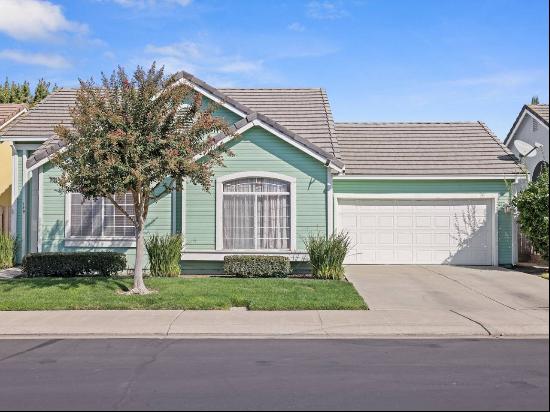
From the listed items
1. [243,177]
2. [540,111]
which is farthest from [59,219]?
[540,111]

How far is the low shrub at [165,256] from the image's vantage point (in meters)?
16.3

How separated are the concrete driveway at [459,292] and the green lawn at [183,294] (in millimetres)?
957

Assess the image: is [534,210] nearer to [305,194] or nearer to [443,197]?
[443,197]

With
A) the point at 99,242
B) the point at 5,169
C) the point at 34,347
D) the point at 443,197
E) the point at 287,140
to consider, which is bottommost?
the point at 34,347

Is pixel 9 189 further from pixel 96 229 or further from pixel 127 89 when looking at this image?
pixel 127 89

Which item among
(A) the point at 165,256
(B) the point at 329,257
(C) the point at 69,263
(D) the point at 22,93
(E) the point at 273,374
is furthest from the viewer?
(D) the point at 22,93

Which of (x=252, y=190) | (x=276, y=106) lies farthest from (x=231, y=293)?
(x=276, y=106)

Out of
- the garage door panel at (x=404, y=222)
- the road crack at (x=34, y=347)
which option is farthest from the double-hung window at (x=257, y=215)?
the road crack at (x=34, y=347)

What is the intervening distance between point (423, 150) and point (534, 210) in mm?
4427

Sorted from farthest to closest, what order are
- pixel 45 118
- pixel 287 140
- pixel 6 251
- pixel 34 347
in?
pixel 45 118
pixel 6 251
pixel 287 140
pixel 34 347

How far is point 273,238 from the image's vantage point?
56.3 ft

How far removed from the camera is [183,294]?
13102 millimetres

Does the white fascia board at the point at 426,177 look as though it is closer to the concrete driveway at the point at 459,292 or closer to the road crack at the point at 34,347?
the concrete driveway at the point at 459,292

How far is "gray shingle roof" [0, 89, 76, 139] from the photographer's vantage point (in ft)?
62.1
